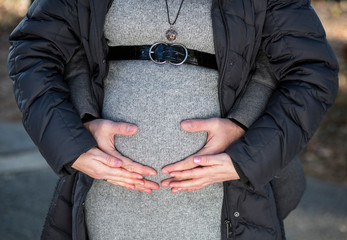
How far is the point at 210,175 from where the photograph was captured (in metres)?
1.63

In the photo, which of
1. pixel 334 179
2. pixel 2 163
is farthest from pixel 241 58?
pixel 2 163

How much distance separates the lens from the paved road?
3291mm

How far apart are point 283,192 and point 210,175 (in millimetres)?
498

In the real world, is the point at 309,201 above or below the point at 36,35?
below

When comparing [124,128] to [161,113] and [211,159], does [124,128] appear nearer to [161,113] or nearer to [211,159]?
[161,113]

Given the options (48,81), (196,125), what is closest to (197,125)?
(196,125)

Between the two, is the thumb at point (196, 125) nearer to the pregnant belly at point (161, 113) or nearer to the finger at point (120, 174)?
the pregnant belly at point (161, 113)

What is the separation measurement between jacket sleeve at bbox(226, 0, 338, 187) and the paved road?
1.86 meters

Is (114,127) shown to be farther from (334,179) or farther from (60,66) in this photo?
(334,179)

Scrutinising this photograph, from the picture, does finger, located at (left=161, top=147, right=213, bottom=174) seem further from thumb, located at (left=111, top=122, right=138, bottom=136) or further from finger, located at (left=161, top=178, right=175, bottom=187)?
thumb, located at (left=111, top=122, right=138, bottom=136)

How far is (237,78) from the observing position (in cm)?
173

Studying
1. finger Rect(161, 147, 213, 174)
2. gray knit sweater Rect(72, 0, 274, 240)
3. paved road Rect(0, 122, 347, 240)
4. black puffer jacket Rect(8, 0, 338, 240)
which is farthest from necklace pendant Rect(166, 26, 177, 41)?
paved road Rect(0, 122, 347, 240)

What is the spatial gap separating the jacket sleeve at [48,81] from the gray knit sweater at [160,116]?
0.17m

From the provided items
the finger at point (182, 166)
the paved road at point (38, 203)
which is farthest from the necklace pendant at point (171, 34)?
the paved road at point (38, 203)
